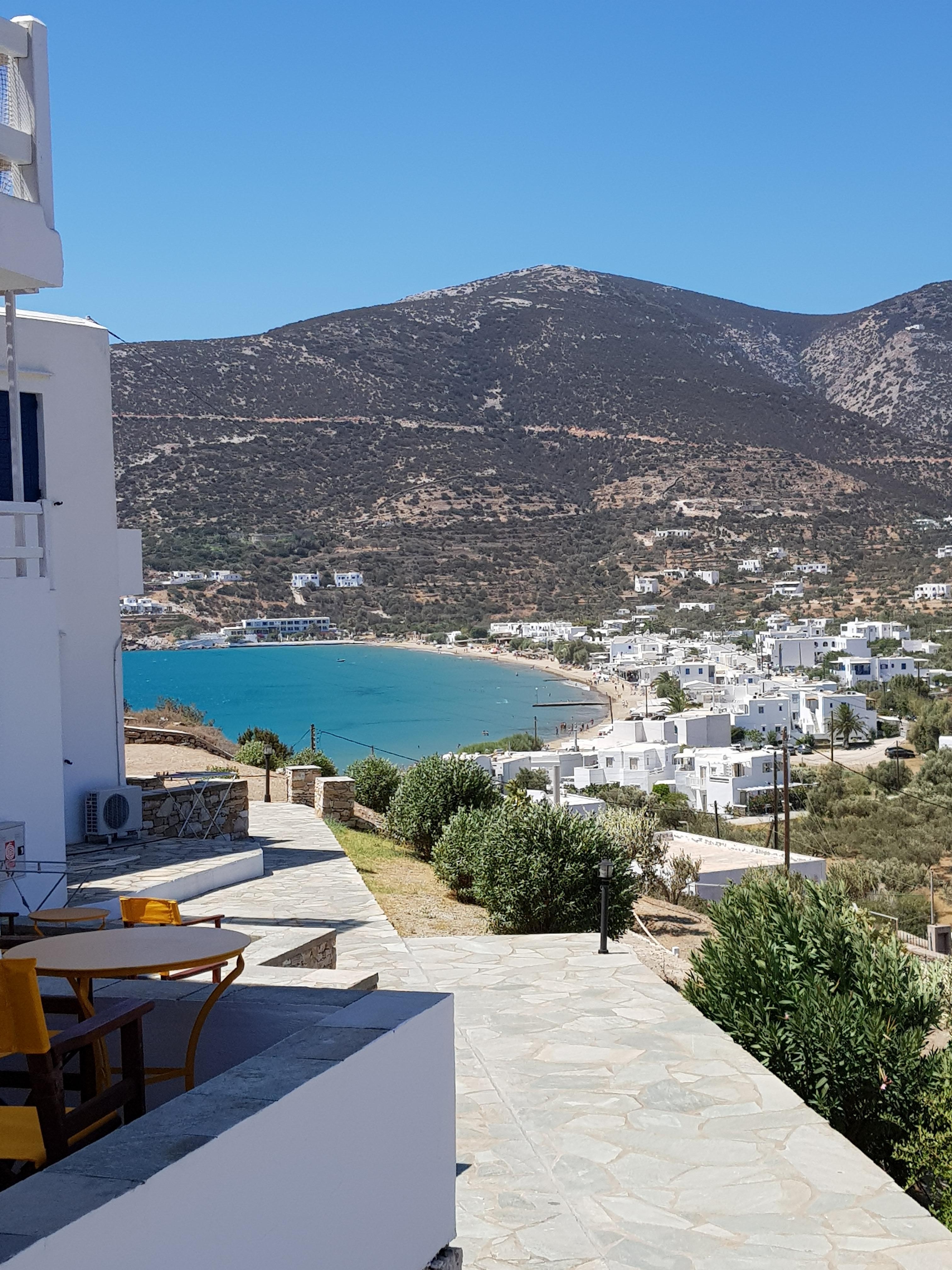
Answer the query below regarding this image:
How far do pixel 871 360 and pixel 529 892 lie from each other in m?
97.3

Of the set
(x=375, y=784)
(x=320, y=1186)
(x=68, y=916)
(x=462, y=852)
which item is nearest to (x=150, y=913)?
(x=68, y=916)

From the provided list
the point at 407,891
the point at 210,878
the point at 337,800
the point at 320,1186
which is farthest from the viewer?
the point at 337,800

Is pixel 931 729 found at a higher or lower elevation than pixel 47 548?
lower

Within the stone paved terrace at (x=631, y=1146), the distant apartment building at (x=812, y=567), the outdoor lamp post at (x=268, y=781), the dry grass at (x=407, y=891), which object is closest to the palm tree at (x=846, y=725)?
the distant apartment building at (x=812, y=567)

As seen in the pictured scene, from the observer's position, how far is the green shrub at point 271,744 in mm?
20484

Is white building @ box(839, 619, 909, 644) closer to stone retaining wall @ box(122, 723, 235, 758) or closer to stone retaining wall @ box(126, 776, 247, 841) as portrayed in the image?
stone retaining wall @ box(122, 723, 235, 758)

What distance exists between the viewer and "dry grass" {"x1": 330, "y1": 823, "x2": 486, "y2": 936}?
10.3 metres

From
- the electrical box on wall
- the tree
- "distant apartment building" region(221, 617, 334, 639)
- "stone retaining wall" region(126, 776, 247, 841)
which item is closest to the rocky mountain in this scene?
"distant apartment building" region(221, 617, 334, 639)

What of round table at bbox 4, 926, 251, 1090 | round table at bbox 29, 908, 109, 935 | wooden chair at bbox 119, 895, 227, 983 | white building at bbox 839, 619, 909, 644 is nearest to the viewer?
round table at bbox 4, 926, 251, 1090

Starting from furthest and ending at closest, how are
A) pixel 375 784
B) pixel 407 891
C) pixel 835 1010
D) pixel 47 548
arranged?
pixel 375 784 < pixel 407 891 < pixel 47 548 < pixel 835 1010

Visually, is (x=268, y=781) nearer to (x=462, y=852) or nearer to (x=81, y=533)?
(x=462, y=852)

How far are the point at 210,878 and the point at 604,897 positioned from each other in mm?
3255

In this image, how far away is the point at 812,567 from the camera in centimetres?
7419

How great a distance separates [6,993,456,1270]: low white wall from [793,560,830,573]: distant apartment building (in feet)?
242
